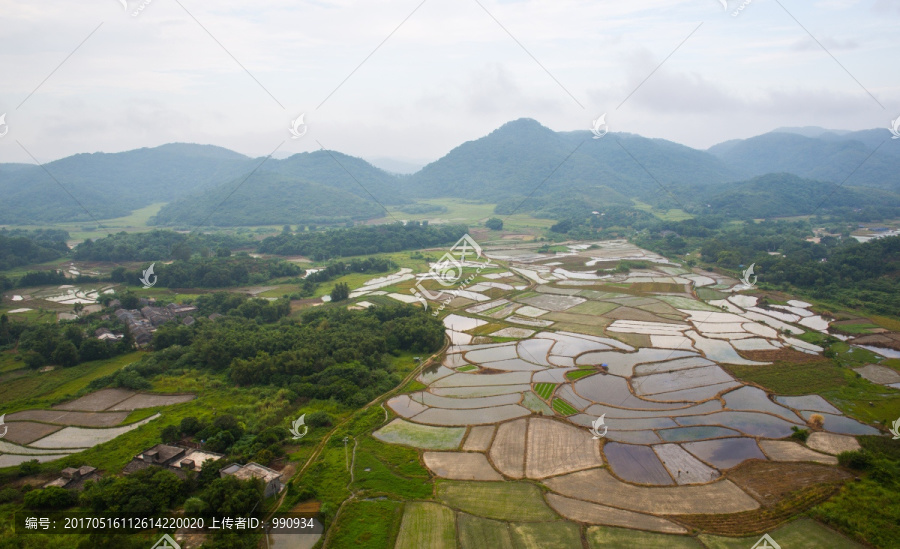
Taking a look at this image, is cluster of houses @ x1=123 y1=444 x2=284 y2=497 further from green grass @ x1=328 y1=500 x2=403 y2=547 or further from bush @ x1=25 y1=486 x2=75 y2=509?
green grass @ x1=328 y1=500 x2=403 y2=547

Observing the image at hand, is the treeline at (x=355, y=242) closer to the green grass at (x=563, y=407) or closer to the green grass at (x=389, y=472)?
the green grass at (x=563, y=407)

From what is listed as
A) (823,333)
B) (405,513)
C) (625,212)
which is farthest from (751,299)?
(625,212)

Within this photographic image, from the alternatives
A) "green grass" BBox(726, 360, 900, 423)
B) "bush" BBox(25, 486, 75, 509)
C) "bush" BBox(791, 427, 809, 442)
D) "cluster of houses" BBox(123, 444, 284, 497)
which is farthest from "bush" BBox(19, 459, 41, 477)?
"green grass" BBox(726, 360, 900, 423)

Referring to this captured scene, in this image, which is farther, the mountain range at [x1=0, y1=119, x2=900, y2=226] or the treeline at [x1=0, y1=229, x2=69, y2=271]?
the mountain range at [x1=0, y1=119, x2=900, y2=226]

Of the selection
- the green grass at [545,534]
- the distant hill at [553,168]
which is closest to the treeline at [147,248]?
the green grass at [545,534]

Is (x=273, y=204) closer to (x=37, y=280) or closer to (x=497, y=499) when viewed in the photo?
(x=37, y=280)

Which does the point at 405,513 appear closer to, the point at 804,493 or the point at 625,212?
the point at 804,493
